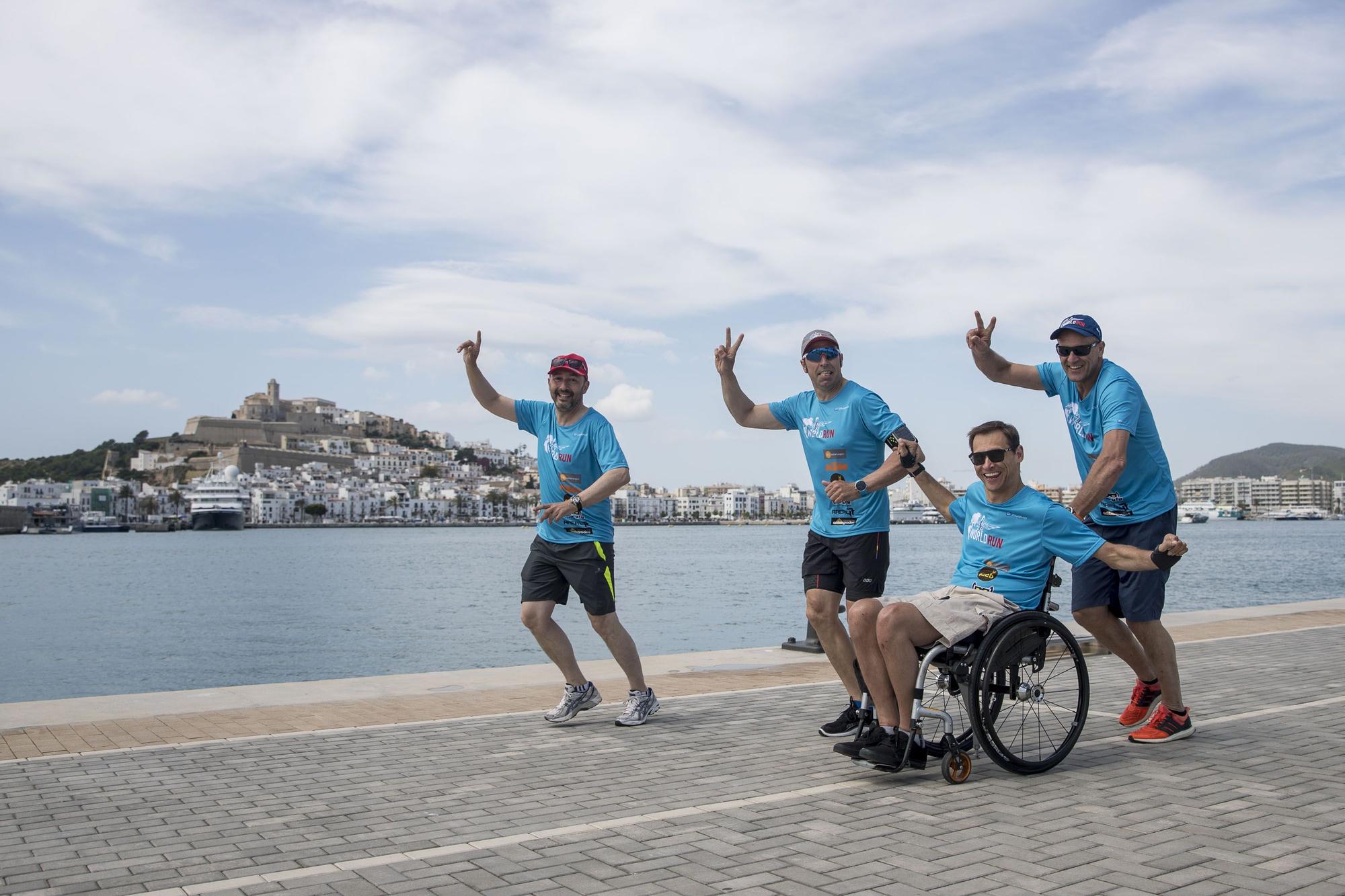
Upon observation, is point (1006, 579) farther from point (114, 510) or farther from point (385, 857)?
point (114, 510)

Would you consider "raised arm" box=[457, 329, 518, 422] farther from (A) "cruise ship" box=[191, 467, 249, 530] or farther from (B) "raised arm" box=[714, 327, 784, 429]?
(A) "cruise ship" box=[191, 467, 249, 530]

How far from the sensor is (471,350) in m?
6.71

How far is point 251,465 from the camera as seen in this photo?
19262cm

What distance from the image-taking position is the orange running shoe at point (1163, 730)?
538 cm

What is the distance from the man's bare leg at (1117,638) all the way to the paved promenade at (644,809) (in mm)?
367

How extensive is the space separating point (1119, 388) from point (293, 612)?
32797mm

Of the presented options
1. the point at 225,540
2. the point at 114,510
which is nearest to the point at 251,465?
the point at 114,510

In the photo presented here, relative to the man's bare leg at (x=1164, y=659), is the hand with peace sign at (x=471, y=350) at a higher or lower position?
higher

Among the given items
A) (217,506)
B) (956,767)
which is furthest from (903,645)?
(217,506)

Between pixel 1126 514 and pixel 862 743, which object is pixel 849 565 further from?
pixel 1126 514

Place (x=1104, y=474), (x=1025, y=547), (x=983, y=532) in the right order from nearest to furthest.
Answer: (x=1025, y=547) < (x=983, y=532) < (x=1104, y=474)

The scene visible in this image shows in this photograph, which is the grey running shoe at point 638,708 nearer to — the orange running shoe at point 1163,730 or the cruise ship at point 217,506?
the orange running shoe at point 1163,730

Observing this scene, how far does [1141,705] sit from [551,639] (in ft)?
10.2

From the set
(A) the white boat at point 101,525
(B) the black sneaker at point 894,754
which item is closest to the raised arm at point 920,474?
(B) the black sneaker at point 894,754
